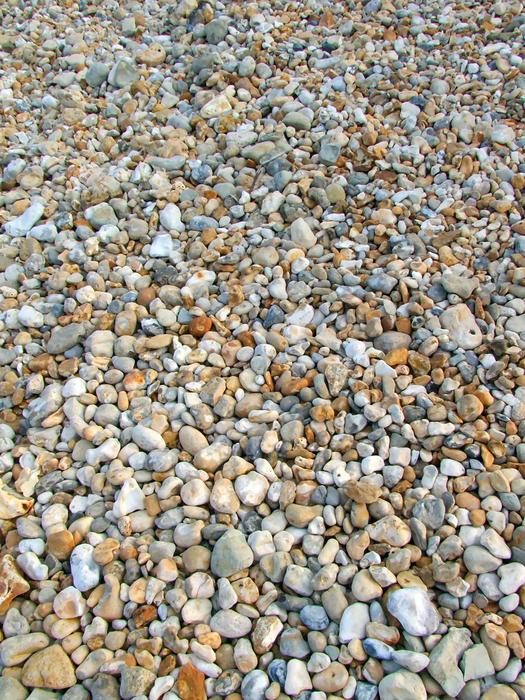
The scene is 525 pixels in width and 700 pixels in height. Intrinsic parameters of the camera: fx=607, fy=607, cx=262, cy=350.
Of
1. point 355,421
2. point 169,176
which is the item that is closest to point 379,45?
point 169,176

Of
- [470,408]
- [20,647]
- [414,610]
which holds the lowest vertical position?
[20,647]

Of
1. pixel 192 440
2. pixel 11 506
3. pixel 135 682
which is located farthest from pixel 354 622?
pixel 11 506

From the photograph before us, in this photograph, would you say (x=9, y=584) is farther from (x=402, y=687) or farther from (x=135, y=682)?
(x=402, y=687)

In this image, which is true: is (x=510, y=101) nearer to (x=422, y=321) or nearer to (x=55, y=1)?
(x=422, y=321)

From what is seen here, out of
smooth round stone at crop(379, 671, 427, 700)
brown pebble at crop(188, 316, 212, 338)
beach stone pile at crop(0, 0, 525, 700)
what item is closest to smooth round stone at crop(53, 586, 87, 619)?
beach stone pile at crop(0, 0, 525, 700)

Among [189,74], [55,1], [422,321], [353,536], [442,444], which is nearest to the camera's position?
[353,536]

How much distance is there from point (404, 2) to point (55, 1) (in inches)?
90.0

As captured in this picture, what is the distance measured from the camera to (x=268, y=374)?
6.67 feet

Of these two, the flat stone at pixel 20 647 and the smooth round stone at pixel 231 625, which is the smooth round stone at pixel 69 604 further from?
the smooth round stone at pixel 231 625

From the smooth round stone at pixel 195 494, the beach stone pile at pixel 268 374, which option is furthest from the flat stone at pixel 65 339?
the smooth round stone at pixel 195 494

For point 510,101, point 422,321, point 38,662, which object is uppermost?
point 510,101

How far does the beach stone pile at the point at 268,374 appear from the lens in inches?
60.1

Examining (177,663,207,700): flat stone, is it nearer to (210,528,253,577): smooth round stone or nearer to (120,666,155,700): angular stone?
(120,666,155,700): angular stone

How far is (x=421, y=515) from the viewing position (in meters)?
1.68
